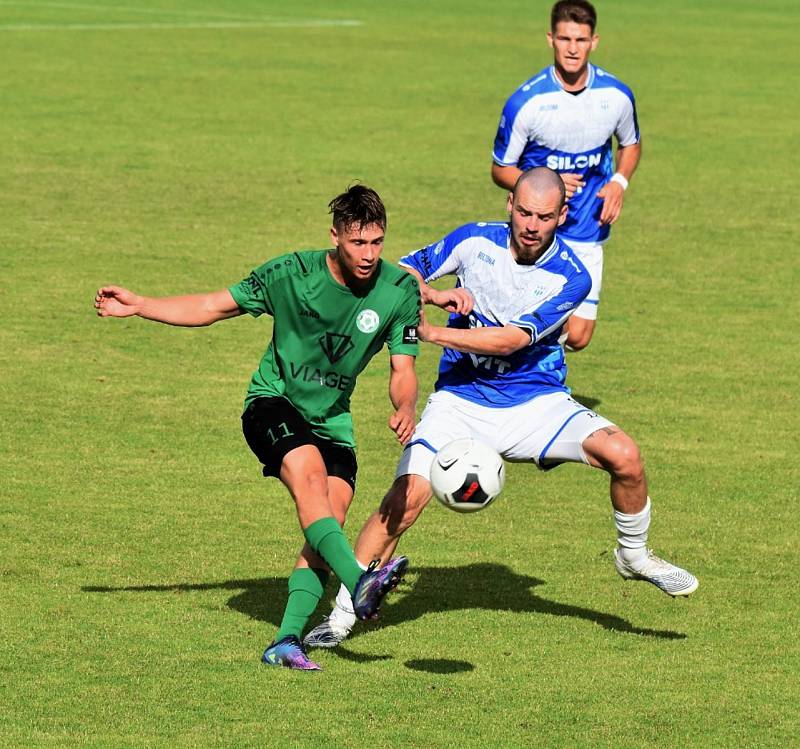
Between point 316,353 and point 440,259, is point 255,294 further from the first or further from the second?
point 440,259

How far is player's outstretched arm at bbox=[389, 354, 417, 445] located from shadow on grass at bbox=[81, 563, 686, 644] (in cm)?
130

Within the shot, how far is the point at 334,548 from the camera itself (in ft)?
26.7

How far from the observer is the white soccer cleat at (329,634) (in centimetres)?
862

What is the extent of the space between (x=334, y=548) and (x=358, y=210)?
1.63 m

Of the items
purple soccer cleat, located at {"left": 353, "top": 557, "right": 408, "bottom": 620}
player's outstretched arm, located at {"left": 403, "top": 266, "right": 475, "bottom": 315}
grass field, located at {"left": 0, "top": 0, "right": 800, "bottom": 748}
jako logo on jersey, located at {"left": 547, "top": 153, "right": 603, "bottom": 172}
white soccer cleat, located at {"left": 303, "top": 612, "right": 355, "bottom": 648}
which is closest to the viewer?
purple soccer cleat, located at {"left": 353, "top": 557, "right": 408, "bottom": 620}

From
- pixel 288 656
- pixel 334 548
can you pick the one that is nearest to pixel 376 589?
pixel 334 548

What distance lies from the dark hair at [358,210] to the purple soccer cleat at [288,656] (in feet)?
6.72

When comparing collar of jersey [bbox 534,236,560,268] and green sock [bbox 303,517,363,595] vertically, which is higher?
collar of jersey [bbox 534,236,560,268]

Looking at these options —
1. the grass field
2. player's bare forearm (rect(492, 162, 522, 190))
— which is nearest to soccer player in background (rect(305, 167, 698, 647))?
the grass field

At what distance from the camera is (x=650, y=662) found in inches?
338

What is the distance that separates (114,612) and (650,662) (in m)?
2.81

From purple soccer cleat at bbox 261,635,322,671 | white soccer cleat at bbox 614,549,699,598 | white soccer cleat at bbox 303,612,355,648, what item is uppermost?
white soccer cleat at bbox 614,549,699,598

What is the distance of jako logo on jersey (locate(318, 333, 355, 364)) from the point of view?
8547mm

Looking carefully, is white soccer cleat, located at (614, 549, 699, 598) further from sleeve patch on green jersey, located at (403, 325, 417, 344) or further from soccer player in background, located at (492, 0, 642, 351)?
soccer player in background, located at (492, 0, 642, 351)
